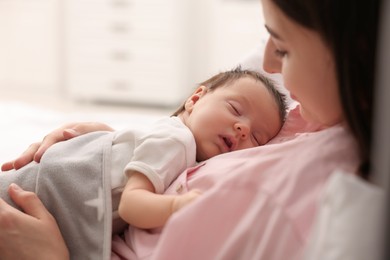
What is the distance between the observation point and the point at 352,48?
83 cm

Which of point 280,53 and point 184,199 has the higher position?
point 280,53

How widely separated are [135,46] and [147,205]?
4.00 metres

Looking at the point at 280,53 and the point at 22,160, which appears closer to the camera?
the point at 280,53

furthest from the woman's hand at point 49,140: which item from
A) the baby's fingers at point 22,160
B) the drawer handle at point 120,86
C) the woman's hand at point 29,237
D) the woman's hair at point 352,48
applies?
the drawer handle at point 120,86

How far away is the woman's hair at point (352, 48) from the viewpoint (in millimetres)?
809

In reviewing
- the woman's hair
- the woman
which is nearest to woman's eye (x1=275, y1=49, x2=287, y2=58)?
the woman

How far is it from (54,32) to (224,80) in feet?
13.5

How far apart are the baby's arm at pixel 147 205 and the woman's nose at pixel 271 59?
0.22 m

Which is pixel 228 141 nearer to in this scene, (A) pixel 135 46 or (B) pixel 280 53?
(B) pixel 280 53

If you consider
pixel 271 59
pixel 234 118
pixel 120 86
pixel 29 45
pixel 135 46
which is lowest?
pixel 120 86

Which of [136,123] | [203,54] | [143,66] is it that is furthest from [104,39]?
[136,123]

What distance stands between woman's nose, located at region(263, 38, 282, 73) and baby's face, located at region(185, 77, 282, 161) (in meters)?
0.26

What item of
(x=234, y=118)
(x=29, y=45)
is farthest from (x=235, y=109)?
(x=29, y=45)

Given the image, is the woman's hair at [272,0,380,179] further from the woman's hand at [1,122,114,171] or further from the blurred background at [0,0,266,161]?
the blurred background at [0,0,266,161]
